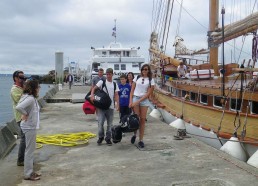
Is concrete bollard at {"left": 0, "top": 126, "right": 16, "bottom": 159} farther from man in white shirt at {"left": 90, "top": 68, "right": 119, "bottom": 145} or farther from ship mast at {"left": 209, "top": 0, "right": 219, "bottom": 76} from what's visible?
ship mast at {"left": 209, "top": 0, "right": 219, "bottom": 76}

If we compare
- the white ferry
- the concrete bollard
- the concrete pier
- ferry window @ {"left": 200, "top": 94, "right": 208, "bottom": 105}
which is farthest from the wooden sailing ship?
the white ferry

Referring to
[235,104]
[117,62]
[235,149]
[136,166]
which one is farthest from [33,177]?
[117,62]

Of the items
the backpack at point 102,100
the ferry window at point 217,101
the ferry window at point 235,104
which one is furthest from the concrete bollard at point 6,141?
the ferry window at point 217,101

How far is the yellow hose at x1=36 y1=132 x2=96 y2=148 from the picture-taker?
827 centimetres

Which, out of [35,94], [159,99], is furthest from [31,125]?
[159,99]

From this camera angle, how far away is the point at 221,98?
34.1ft

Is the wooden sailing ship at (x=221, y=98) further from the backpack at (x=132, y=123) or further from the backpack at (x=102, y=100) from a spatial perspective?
the backpack at (x=102, y=100)

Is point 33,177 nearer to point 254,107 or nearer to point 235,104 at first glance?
point 254,107

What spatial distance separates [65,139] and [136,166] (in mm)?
2745

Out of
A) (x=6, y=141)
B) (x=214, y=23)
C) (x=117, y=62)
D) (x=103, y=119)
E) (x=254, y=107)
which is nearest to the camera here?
(x=6, y=141)

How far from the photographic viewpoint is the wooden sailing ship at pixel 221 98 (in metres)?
9.12

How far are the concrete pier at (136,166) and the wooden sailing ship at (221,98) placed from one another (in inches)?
67.6

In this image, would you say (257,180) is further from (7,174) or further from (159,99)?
(159,99)

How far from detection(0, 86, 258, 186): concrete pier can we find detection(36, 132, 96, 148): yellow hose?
8.5 inches
